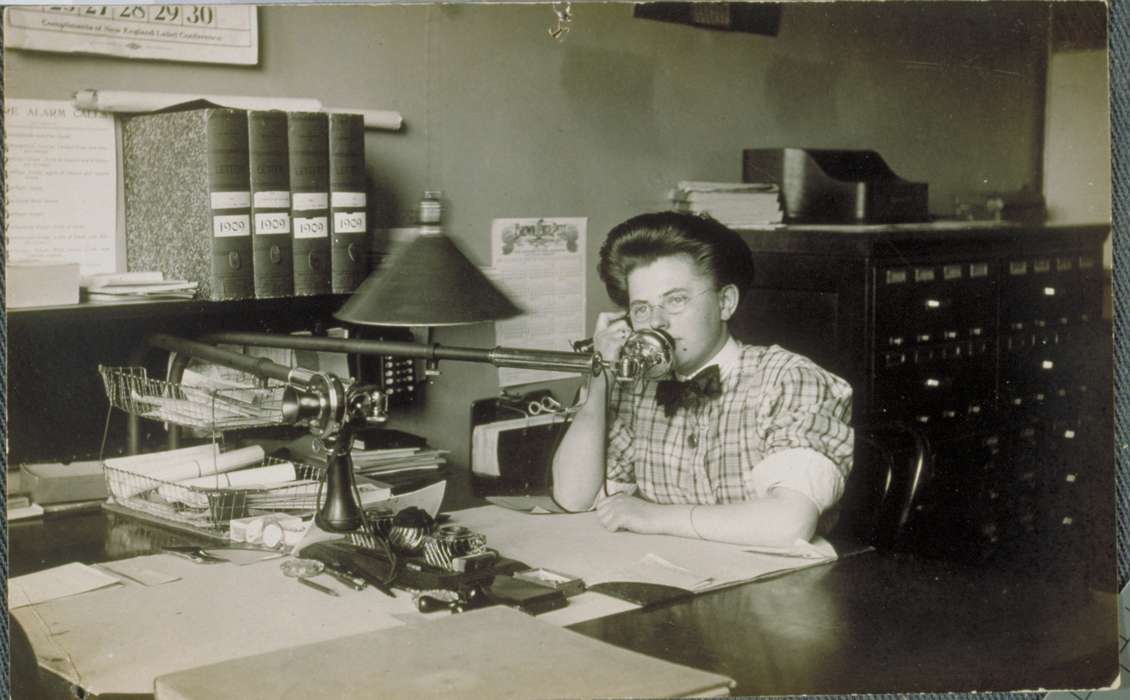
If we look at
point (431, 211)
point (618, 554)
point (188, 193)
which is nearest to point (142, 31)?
point (188, 193)

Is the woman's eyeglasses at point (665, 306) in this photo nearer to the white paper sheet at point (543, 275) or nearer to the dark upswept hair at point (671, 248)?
the dark upswept hair at point (671, 248)

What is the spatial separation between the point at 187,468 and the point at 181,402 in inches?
Answer: 4.1

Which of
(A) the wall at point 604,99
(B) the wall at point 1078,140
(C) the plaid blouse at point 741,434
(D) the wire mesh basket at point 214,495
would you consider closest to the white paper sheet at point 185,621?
(D) the wire mesh basket at point 214,495

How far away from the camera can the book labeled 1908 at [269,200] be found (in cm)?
145

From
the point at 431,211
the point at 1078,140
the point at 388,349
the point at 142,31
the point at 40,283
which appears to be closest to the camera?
the point at 388,349

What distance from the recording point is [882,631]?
107 cm

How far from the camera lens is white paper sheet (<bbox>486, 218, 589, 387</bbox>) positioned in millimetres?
1868

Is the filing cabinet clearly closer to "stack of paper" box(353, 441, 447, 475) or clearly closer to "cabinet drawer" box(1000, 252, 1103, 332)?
"cabinet drawer" box(1000, 252, 1103, 332)

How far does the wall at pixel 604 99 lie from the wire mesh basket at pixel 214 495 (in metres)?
A: 0.45

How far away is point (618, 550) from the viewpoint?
50.6 inches

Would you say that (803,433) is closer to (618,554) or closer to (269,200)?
A: (618,554)

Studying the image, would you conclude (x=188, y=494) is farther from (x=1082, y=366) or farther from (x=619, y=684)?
(x=1082, y=366)

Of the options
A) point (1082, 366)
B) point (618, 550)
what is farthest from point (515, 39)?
point (1082, 366)

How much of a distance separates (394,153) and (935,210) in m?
1.04
